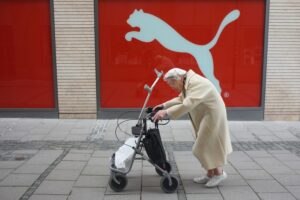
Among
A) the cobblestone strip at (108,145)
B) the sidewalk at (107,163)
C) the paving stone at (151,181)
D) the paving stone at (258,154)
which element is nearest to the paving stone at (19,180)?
the sidewalk at (107,163)

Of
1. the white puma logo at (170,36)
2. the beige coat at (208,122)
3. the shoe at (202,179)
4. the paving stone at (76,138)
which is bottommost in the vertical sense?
→ the paving stone at (76,138)

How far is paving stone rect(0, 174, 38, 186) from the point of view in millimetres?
4598

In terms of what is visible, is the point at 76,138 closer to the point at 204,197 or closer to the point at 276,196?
the point at 204,197

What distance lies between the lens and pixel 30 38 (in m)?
8.17

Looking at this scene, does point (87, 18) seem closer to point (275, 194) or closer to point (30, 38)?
point (30, 38)

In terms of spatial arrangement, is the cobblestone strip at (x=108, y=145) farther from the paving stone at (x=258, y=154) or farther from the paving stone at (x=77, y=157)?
the paving stone at (x=77, y=157)

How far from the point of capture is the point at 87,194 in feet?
14.1

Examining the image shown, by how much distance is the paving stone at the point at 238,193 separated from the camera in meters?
4.22

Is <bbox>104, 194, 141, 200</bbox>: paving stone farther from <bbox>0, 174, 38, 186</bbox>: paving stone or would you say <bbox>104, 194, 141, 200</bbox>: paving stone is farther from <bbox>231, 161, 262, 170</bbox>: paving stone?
<bbox>231, 161, 262, 170</bbox>: paving stone

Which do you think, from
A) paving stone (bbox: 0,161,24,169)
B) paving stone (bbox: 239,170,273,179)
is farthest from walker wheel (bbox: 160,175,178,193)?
paving stone (bbox: 0,161,24,169)

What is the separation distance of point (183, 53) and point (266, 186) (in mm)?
4362

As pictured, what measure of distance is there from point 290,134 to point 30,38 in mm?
5936

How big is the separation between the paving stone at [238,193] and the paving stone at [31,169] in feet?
8.16

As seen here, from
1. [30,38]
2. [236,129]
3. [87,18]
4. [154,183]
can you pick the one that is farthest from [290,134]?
[30,38]
